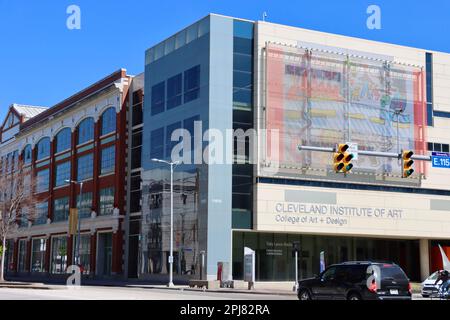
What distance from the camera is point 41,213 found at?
86.4 meters

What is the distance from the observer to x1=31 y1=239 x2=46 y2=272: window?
85688 millimetres

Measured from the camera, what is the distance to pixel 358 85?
63.3m

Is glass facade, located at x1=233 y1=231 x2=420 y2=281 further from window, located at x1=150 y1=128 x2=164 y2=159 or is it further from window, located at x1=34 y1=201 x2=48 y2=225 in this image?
window, located at x1=34 y1=201 x2=48 y2=225

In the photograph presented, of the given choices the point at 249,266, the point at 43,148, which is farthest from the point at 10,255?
the point at 249,266

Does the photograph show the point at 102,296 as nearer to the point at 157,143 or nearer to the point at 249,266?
the point at 249,266

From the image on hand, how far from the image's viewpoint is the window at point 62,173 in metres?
81.4

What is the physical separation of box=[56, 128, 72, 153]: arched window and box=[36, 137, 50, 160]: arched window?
3377 millimetres

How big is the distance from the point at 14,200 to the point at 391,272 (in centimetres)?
4740

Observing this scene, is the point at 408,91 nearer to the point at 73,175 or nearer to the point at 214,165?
the point at 214,165

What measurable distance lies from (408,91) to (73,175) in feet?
126

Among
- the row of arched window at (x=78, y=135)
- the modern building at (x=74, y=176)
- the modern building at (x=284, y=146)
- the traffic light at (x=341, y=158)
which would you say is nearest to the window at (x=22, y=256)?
the modern building at (x=74, y=176)

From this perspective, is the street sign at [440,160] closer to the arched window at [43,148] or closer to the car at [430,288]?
the car at [430,288]

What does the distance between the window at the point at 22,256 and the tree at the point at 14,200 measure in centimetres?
294
